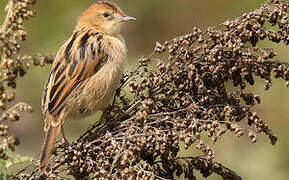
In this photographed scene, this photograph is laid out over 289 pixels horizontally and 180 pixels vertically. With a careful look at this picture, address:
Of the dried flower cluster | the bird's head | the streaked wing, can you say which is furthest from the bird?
the dried flower cluster

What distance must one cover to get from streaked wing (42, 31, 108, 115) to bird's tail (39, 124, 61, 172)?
0.19m

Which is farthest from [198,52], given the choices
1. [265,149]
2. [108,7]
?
[265,149]

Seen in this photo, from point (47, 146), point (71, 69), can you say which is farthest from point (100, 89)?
point (47, 146)

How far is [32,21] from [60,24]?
0.43 m

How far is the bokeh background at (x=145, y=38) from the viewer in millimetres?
7887

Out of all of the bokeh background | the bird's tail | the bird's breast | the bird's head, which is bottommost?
the bird's tail

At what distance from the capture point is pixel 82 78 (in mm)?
5336

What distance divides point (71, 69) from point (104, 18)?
1.20 m

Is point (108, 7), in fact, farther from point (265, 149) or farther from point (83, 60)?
point (265, 149)

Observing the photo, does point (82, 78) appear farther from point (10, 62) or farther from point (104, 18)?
point (10, 62)

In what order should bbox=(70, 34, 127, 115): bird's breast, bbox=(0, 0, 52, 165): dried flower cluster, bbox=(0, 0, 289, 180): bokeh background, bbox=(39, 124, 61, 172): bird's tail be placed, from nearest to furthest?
bbox=(0, 0, 52, 165): dried flower cluster
bbox=(39, 124, 61, 172): bird's tail
bbox=(70, 34, 127, 115): bird's breast
bbox=(0, 0, 289, 180): bokeh background

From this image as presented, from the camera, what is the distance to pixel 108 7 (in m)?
6.44

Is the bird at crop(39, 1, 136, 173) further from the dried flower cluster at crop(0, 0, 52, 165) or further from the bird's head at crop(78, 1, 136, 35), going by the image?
the dried flower cluster at crop(0, 0, 52, 165)

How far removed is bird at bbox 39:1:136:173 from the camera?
5128 millimetres
